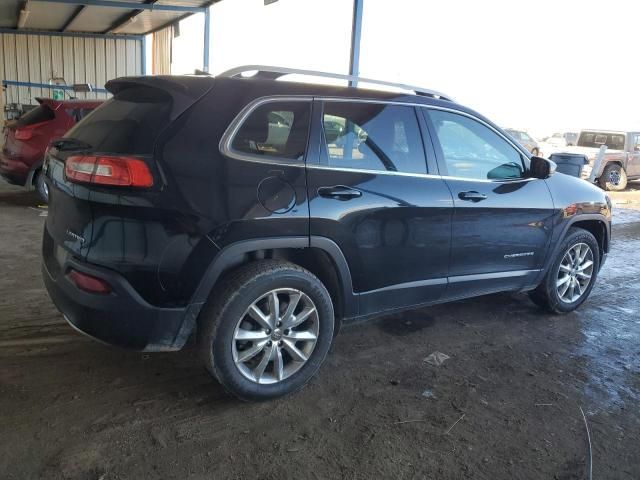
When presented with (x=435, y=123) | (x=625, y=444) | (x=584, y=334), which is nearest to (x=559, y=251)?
(x=584, y=334)

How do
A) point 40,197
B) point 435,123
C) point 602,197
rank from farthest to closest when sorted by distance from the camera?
1. point 40,197
2. point 602,197
3. point 435,123

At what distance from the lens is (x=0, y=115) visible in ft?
47.3

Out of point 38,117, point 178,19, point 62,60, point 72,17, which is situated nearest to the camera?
point 38,117

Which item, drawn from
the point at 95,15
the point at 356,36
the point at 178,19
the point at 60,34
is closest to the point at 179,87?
the point at 356,36

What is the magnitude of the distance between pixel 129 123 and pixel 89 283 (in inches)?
34.1

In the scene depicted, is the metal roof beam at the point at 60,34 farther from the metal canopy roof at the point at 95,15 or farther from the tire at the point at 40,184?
the tire at the point at 40,184

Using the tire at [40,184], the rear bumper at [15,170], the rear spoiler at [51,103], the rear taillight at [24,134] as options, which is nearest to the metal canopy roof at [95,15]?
the rear spoiler at [51,103]

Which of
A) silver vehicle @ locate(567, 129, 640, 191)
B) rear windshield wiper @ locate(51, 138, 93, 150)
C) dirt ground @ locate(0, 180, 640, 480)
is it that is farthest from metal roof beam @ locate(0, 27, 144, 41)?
rear windshield wiper @ locate(51, 138, 93, 150)

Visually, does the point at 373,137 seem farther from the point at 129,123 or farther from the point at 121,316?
the point at 121,316

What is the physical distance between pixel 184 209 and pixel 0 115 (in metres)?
14.3

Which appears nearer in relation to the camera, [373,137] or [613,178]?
[373,137]

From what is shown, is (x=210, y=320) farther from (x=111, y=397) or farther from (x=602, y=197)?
(x=602, y=197)

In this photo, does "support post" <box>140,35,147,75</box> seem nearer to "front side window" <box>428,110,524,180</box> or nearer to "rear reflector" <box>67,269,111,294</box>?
"front side window" <box>428,110,524,180</box>

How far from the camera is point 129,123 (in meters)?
2.94
